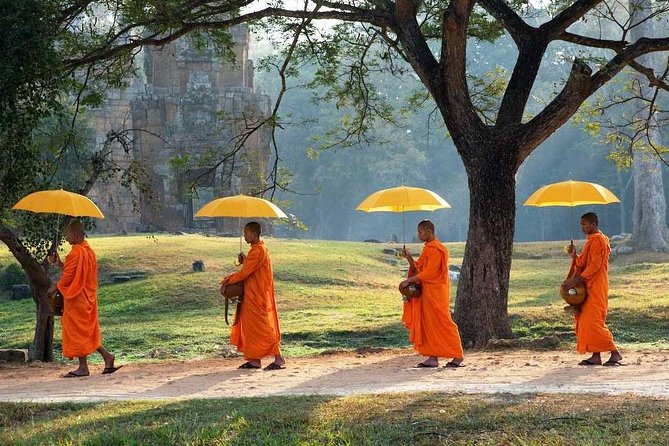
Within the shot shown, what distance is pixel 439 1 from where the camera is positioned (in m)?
17.2

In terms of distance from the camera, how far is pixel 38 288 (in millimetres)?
13969

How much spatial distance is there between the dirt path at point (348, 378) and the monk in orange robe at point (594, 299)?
1.05ft

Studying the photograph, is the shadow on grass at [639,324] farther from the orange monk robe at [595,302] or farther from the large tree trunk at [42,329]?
the large tree trunk at [42,329]

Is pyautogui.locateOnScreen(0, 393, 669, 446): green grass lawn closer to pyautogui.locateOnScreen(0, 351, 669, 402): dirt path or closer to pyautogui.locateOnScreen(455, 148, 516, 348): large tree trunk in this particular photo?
pyautogui.locateOnScreen(0, 351, 669, 402): dirt path

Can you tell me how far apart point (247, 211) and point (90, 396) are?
3160 millimetres

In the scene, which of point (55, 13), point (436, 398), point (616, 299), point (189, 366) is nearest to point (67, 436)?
point (436, 398)

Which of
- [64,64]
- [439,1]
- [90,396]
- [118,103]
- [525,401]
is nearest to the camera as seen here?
[525,401]

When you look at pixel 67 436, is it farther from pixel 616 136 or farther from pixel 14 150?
pixel 616 136

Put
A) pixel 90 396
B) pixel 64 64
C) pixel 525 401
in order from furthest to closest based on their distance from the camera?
pixel 64 64 < pixel 90 396 < pixel 525 401

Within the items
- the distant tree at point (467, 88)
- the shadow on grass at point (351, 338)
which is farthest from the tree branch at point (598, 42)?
the shadow on grass at point (351, 338)

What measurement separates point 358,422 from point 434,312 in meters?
4.08

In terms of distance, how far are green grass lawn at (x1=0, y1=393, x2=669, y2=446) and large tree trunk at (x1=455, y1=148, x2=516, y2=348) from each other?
205 inches

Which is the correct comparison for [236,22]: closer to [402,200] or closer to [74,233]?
[402,200]

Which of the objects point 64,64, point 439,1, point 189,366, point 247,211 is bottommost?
point 189,366
